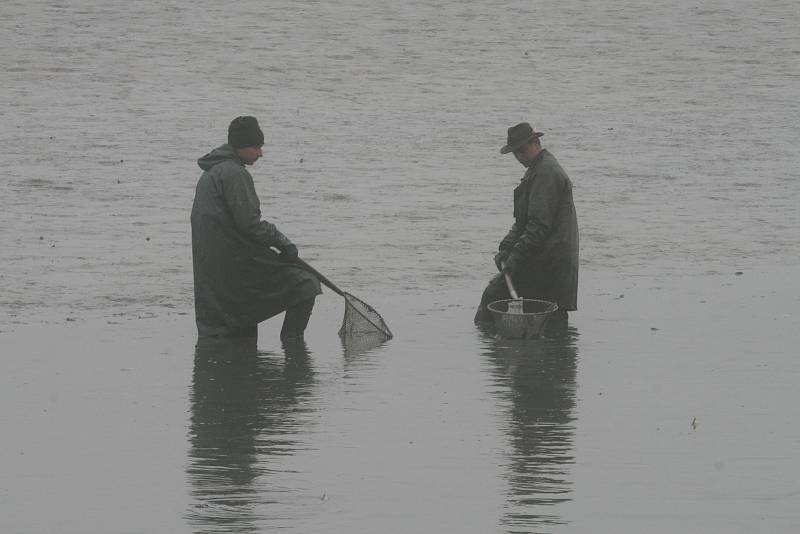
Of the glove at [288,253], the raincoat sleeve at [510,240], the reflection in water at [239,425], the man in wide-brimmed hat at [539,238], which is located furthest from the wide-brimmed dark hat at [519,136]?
the reflection in water at [239,425]

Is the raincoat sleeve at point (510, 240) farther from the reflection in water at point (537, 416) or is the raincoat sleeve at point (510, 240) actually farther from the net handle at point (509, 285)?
the reflection in water at point (537, 416)

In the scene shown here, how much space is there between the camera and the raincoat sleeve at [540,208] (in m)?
11.4

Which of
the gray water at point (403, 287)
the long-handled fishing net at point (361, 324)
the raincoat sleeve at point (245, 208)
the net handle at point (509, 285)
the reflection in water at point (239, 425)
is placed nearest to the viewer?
the reflection in water at point (239, 425)

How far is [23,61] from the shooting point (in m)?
26.5

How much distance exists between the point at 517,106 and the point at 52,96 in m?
6.29

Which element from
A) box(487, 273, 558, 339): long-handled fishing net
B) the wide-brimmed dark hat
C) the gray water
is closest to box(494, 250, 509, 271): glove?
box(487, 273, 558, 339): long-handled fishing net

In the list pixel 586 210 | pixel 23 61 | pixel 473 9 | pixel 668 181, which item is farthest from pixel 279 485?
pixel 473 9

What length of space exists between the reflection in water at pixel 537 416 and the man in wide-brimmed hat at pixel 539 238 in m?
0.31

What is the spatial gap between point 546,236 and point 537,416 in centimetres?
268

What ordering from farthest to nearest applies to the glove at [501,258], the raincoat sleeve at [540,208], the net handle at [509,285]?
the glove at [501,258]
the raincoat sleeve at [540,208]
the net handle at [509,285]

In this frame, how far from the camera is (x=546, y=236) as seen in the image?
1148cm

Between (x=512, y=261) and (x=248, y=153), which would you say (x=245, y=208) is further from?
(x=512, y=261)

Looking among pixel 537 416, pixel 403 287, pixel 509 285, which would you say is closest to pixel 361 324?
pixel 509 285

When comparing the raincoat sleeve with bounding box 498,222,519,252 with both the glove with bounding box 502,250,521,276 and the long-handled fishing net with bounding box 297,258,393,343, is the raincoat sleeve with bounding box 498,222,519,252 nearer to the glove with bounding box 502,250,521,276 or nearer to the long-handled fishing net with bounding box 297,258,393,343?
the glove with bounding box 502,250,521,276
